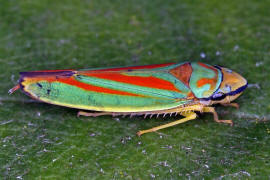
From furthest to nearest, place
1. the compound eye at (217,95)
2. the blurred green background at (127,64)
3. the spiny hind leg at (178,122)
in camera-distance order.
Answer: the compound eye at (217,95) < the spiny hind leg at (178,122) < the blurred green background at (127,64)

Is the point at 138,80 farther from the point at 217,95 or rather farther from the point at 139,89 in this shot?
Result: the point at 217,95

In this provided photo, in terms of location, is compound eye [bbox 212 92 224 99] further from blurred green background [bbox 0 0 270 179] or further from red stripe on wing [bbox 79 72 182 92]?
red stripe on wing [bbox 79 72 182 92]

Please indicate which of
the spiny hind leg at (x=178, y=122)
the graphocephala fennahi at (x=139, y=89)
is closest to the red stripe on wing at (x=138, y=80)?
the graphocephala fennahi at (x=139, y=89)

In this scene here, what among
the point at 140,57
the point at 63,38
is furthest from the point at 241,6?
the point at 63,38

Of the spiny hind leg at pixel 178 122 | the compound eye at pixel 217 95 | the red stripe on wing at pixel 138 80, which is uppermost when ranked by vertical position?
the red stripe on wing at pixel 138 80

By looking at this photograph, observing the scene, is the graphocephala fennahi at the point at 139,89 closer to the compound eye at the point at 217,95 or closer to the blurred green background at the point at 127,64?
the compound eye at the point at 217,95
